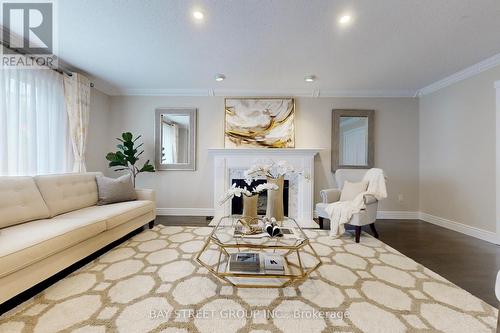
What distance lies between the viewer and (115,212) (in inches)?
93.4

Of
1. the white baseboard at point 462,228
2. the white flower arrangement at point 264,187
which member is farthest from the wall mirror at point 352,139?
the white flower arrangement at point 264,187

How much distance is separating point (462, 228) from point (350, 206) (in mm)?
1922

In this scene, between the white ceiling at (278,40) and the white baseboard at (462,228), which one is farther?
the white baseboard at (462,228)

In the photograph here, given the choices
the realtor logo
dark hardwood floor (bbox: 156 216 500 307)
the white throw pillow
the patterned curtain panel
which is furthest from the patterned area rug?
the realtor logo

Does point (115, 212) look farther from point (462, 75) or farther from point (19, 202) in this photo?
point (462, 75)

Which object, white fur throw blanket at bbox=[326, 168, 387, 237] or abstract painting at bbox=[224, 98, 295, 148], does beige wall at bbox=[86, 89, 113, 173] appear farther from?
white fur throw blanket at bbox=[326, 168, 387, 237]

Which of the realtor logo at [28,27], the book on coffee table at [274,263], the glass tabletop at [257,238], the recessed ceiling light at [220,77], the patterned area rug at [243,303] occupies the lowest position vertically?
the patterned area rug at [243,303]

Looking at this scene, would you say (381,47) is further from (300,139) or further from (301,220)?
(301,220)

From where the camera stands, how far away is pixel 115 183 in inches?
113

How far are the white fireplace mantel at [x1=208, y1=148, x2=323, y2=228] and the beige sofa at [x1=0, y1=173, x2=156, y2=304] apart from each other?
4.49 feet

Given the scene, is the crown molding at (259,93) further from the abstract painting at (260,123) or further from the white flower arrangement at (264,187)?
the white flower arrangement at (264,187)

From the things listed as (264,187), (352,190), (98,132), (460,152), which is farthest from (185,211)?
(460,152)

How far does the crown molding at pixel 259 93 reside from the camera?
3912mm

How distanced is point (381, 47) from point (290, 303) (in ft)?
9.46
